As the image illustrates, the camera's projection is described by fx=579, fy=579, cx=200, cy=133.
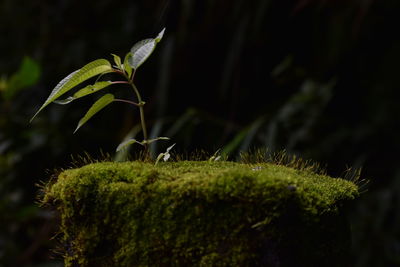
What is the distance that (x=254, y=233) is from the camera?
0.75 meters

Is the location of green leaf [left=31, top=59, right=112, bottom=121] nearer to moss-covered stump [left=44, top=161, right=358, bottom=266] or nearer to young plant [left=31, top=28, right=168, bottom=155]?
young plant [left=31, top=28, right=168, bottom=155]

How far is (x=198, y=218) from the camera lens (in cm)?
78

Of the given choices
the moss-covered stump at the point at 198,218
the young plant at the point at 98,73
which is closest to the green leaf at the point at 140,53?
the young plant at the point at 98,73

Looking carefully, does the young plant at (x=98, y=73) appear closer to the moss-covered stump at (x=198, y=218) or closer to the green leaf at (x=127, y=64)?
the green leaf at (x=127, y=64)

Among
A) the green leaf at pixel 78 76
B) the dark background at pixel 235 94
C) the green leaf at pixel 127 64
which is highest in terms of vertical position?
the green leaf at pixel 127 64

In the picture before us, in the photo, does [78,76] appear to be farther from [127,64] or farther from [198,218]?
[198,218]

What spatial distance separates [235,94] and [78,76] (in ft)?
6.94

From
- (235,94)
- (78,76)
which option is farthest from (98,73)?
(235,94)

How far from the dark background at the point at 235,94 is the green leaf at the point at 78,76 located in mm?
1384

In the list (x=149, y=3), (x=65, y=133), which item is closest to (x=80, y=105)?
(x=65, y=133)

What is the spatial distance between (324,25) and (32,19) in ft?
6.57

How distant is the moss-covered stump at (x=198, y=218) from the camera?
0.75 meters

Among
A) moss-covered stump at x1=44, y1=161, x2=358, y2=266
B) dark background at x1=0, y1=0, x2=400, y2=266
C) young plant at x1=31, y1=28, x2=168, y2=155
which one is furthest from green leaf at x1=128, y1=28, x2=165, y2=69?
dark background at x1=0, y1=0, x2=400, y2=266

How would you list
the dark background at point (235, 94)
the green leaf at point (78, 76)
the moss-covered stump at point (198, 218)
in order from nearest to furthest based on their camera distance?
1. the moss-covered stump at point (198, 218)
2. the green leaf at point (78, 76)
3. the dark background at point (235, 94)
